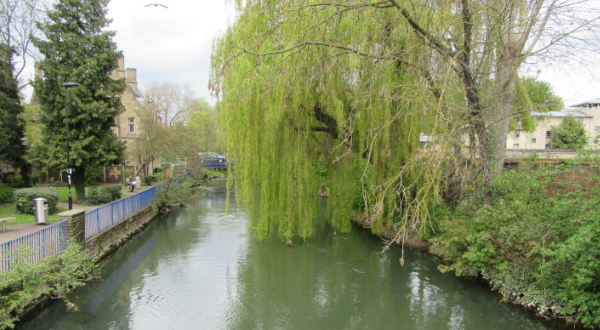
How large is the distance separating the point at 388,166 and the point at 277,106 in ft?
13.8

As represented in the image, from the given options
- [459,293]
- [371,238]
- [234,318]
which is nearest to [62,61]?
[234,318]

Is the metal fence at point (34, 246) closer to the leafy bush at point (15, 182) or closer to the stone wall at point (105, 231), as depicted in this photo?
the stone wall at point (105, 231)

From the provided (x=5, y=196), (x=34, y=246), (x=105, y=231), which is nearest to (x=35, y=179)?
(x=5, y=196)

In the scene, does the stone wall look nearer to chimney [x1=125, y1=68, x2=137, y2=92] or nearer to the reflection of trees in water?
the reflection of trees in water

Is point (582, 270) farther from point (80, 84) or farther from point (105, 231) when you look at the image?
point (80, 84)

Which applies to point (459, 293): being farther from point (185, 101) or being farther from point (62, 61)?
point (185, 101)

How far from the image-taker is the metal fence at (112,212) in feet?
34.0

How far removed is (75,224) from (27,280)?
99.1 inches

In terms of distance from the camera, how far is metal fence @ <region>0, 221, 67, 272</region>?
6.55 meters

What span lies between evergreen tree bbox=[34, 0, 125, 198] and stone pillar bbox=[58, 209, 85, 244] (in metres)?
7.12

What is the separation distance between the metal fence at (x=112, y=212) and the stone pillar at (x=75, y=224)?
0.69 m

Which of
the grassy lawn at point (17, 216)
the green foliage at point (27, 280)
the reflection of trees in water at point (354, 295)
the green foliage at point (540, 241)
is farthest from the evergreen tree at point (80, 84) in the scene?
the green foliage at point (540, 241)

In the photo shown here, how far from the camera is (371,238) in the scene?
1401 centimetres

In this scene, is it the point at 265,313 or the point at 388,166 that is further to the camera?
the point at 388,166
